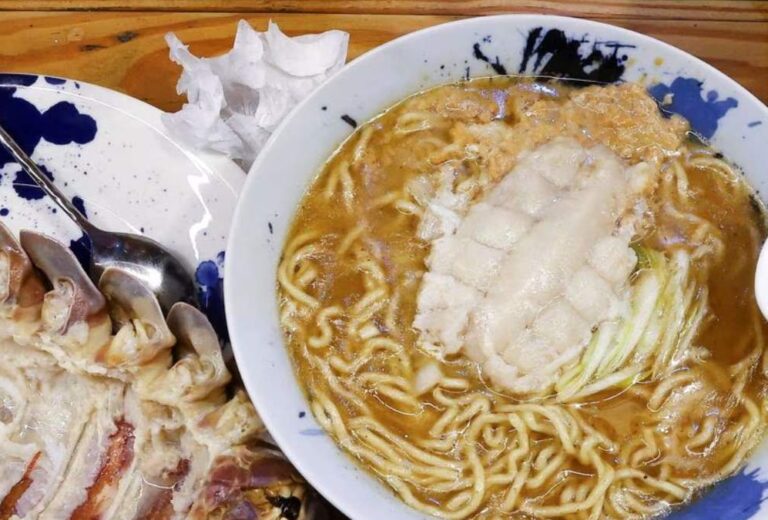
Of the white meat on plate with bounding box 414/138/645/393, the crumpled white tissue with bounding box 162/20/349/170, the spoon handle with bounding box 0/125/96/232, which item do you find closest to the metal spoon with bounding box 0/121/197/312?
the spoon handle with bounding box 0/125/96/232

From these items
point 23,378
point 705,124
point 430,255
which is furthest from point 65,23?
point 705,124

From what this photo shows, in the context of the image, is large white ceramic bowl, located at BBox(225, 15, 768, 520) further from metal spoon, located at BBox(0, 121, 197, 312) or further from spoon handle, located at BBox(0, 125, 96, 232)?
spoon handle, located at BBox(0, 125, 96, 232)

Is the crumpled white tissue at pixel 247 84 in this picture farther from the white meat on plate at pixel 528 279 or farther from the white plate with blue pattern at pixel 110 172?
the white meat on plate at pixel 528 279

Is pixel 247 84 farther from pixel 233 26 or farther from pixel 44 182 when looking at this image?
pixel 44 182

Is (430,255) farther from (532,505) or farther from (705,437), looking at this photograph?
(705,437)

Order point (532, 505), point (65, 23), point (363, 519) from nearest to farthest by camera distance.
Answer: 1. point (363, 519)
2. point (532, 505)
3. point (65, 23)

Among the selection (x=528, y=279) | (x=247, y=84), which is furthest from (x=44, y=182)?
(x=528, y=279)
